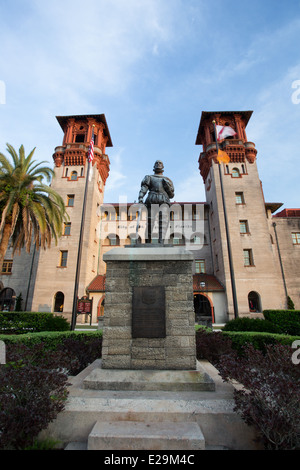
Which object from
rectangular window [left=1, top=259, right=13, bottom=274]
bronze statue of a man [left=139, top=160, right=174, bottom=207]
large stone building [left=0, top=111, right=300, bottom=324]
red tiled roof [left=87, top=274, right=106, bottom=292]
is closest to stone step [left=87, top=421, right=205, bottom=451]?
bronze statue of a man [left=139, top=160, right=174, bottom=207]

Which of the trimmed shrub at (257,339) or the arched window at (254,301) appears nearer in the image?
the trimmed shrub at (257,339)

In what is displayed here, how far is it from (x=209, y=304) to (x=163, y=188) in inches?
824

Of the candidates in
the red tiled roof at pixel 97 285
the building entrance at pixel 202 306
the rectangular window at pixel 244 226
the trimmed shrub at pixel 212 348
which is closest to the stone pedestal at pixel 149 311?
the trimmed shrub at pixel 212 348

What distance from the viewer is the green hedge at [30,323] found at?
1191 centimetres

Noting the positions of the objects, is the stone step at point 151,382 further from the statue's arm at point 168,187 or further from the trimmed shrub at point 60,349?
the statue's arm at point 168,187

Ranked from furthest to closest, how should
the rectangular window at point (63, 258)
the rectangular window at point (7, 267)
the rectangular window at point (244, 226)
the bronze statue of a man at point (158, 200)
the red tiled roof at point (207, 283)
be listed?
the rectangular window at point (7, 267) → the rectangular window at point (244, 226) → the rectangular window at point (63, 258) → the red tiled roof at point (207, 283) → the bronze statue of a man at point (158, 200)

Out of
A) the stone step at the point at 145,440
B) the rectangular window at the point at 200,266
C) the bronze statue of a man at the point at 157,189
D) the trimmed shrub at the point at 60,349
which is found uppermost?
the rectangular window at the point at 200,266

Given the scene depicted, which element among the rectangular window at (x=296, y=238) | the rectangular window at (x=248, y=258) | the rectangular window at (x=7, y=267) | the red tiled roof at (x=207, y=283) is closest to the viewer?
the rectangular window at (x=248, y=258)

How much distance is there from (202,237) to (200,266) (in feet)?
12.7

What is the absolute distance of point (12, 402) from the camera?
331 cm

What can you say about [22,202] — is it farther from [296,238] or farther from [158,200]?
[296,238]

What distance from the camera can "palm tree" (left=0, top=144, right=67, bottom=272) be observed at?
16.0 meters

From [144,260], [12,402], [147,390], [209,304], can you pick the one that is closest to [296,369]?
[147,390]

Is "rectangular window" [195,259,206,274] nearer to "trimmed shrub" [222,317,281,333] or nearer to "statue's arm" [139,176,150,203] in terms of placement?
"trimmed shrub" [222,317,281,333]
